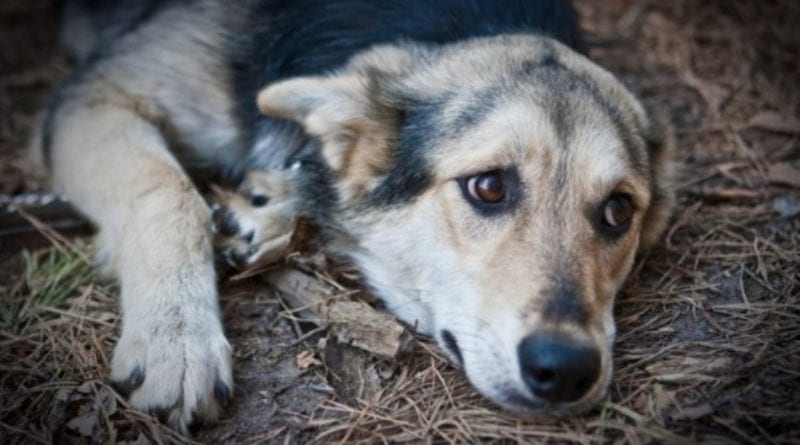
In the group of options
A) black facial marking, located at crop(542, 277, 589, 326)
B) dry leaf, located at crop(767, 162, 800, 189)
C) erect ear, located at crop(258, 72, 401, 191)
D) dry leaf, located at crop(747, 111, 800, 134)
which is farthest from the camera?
dry leaf, located at crop(747, 111, 800, 134)

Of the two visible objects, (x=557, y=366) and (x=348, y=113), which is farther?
(x=348, y=113)

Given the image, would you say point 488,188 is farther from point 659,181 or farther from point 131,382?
point 131,382

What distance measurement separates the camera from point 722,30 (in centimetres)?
590

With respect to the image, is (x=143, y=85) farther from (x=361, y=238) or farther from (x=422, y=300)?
(x=422, y=300)

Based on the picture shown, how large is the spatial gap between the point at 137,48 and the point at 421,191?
215 cm

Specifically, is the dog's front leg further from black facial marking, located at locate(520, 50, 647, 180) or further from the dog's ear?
the dog's ear

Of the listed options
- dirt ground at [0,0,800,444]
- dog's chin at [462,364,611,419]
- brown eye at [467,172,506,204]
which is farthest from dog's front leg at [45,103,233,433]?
brown eye at [467,172,506,204]

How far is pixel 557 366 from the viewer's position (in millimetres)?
2707

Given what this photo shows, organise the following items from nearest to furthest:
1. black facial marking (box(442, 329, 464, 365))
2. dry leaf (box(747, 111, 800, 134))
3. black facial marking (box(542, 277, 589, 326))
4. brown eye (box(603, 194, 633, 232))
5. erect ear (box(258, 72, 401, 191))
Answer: black facial marking (box(542, 277, 589, 326))
black facial marking (box(442, 329, 464, 365))
brown eye (box(603, 194, 633, 232))
erect ear (box(258, 72, 401, 191))
dry leaf (box(747, 111, 800, 134))

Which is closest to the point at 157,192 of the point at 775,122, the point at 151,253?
the point at 151,253

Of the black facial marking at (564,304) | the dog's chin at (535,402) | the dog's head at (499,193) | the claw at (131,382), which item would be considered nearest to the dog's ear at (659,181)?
the dog's head at (499,193)

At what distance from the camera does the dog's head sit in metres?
2.88

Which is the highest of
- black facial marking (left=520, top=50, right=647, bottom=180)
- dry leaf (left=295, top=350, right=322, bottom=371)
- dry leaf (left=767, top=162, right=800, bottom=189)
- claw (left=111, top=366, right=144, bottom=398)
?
black facial marking (left=520, top=50, right=647, bottom=180)

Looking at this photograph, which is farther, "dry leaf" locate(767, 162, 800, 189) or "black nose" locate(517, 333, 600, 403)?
"dry leaf" locate(767, 162, 800, 189)
